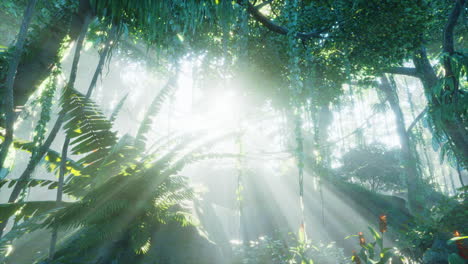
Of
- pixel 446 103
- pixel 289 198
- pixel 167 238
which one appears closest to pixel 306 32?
pixel 446 103

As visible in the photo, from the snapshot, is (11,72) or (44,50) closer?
(11,72)

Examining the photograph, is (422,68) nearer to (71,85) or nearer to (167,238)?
(167,238)

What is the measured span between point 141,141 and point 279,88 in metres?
4.83

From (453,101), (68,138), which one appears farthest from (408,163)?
(68,138)

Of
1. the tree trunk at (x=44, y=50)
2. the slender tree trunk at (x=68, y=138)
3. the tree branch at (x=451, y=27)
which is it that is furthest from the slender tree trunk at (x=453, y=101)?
the tree trunk at (x=44, y=50)

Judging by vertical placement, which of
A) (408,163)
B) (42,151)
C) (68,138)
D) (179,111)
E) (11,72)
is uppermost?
(179,111)

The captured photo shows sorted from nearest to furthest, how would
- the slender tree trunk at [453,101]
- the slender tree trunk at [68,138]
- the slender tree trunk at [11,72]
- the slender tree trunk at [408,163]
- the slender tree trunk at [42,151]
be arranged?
the slender tree trunk at [11,72] < the slender tree trunk at [68,138] < the slender tree trunk at [42,151] < the slender tree trunk at [453,101] < the slender tree trunk at [408,163]

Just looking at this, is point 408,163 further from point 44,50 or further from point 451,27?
point 44,50

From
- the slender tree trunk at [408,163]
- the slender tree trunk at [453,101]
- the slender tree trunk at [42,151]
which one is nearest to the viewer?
the slender tree trunk at [42,151]

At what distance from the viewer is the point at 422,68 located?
20.6 ft

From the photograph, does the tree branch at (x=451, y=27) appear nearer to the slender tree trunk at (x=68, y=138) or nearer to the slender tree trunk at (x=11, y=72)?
the slender tree trunk at (x=68, y=138)

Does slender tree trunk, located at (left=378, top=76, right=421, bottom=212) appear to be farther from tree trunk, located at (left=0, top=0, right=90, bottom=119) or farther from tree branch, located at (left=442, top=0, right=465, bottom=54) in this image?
tree trunk, located at (left=0, top=0, right=90, bottom=119)

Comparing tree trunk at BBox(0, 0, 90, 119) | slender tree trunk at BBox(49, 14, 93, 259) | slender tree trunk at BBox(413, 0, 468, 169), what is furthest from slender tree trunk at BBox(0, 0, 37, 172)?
slender tree trunk at BBox(413, 0, 468, 169)

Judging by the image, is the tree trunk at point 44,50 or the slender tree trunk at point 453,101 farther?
the slender tree trunk at point 453,101
